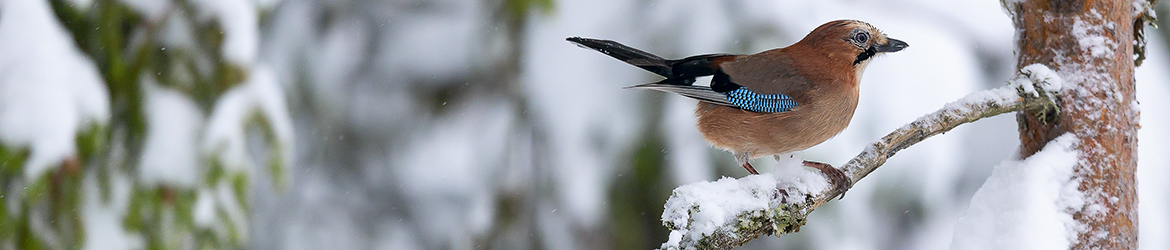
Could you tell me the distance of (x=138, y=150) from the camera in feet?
6.54

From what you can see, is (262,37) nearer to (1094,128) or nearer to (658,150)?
(658,150)

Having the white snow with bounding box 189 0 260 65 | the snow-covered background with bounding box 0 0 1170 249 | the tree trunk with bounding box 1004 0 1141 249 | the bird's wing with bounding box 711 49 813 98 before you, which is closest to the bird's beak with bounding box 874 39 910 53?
the bird's wing with bounding box 711 49 813 98

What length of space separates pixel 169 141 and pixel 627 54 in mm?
1204

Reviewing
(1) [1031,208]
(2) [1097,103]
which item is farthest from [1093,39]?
(1) [1031,208]

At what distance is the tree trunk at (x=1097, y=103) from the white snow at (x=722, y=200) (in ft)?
1.74

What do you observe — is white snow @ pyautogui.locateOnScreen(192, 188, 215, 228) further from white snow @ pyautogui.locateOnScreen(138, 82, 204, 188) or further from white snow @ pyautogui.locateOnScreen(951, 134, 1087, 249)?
white snow @ pyautogui.locateOnScreen(951, 134, 1087, 249)

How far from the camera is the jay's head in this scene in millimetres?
1622

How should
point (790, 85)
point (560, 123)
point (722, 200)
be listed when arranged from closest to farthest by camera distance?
point (722, 200) → point (790, 85) → point (560, 123)

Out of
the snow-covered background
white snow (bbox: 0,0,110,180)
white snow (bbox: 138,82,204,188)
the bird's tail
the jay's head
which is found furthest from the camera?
the snow-covered background

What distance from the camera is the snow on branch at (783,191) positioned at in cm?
109

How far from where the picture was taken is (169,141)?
1.98 m

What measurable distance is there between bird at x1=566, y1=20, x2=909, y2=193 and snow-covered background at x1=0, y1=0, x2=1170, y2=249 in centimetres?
82

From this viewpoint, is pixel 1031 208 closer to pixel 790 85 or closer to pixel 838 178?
pixel 838 178

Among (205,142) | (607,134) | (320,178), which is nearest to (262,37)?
(320,178)
